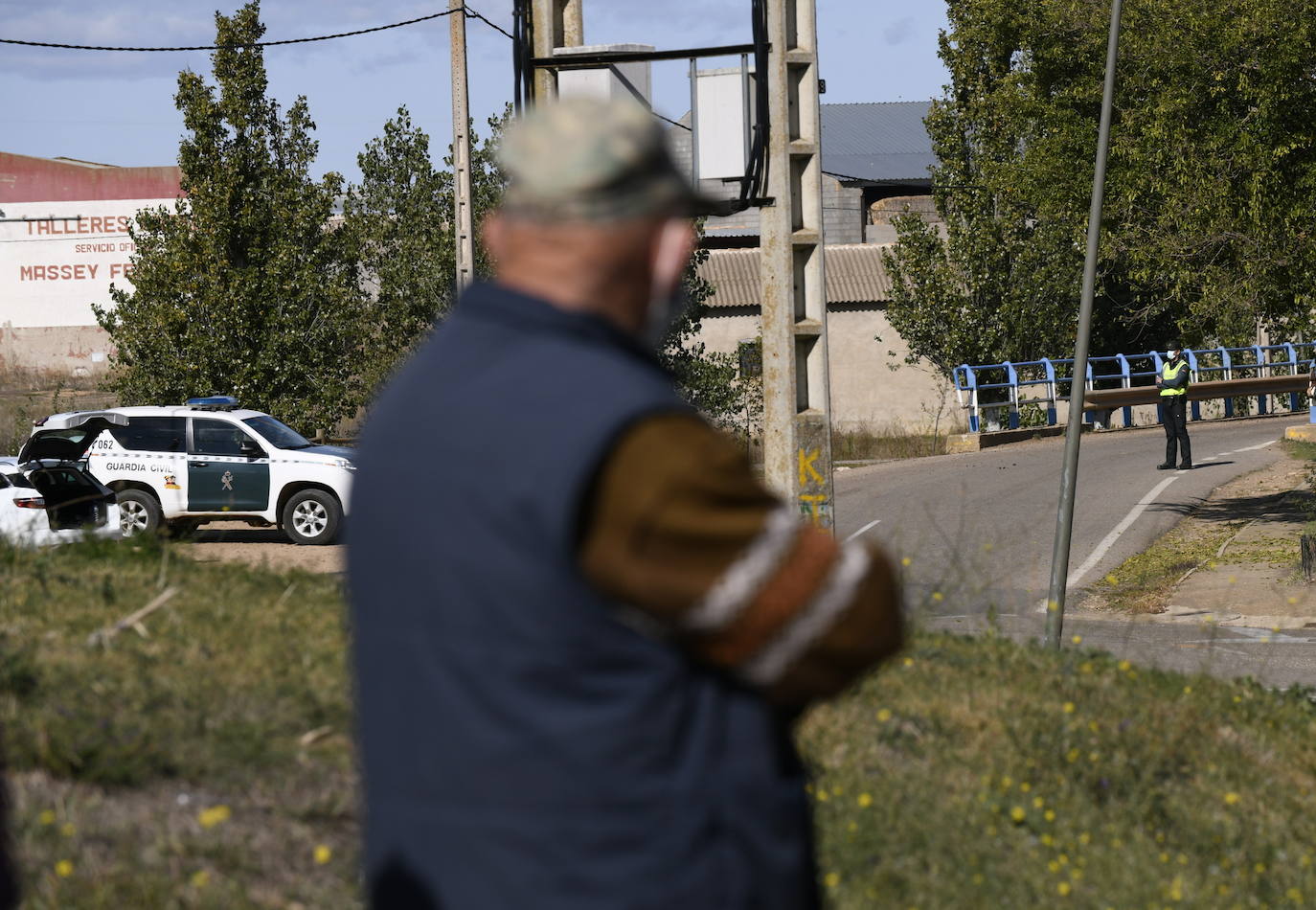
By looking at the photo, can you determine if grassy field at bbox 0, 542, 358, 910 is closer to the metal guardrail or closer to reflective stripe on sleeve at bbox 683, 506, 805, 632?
reflective stripe on sleeve at bbox 683, 506, 805, 632

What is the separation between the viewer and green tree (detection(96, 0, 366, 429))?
84.2 ft

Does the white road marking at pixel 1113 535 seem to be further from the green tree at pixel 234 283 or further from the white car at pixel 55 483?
the green tree at pixel 234 283

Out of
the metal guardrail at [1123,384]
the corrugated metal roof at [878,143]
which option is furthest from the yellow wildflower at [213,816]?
the corrugated metal roof at [878,143]

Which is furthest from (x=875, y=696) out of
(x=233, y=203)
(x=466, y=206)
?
(x=233, y=203)

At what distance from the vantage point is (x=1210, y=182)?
16297 millimetres

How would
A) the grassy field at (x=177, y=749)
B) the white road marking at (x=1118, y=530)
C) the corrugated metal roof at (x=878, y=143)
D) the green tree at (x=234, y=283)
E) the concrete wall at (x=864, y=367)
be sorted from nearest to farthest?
the grassy field at (x=177, y=749), the white road marking at (x=1118, y=530), the green tree at (x=234, y=283), the concrete wall at (x=864, y=367), the corrugated metal roof at (x=878, y=143)

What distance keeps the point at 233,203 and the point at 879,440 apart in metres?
15.0

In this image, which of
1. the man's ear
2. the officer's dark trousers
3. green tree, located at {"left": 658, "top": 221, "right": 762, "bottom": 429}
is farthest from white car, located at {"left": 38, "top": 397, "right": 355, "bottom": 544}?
the man's ear

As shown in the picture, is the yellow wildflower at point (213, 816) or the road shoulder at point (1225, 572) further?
the road shoulder at point (1225, 572)

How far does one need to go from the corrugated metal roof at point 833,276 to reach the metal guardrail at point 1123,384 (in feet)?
17.6

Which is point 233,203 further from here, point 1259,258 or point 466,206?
point 1259,258

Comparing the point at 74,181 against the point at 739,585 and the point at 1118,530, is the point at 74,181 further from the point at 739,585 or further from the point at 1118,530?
the point at 739,585

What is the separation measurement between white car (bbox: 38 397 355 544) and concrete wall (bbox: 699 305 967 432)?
2318 cm

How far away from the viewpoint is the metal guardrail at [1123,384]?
2975cm
